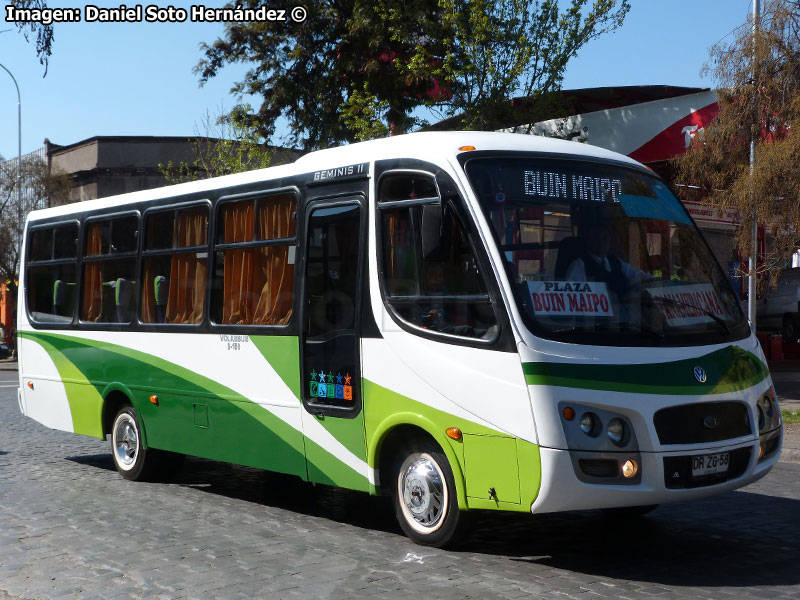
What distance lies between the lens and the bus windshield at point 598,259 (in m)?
6.76

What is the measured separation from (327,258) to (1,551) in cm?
316

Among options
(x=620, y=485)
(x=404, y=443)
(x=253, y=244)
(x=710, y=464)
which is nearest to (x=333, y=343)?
(x=404, y=443)

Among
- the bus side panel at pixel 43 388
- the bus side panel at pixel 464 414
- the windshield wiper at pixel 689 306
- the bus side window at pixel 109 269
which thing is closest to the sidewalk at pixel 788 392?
the windshield wiper at pixel 689 306

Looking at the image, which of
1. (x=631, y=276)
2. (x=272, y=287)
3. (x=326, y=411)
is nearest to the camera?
(x=631, y=276)

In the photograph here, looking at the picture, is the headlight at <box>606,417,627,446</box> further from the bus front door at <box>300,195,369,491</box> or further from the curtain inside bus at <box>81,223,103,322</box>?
the curtain inside bus at <box>81,223,103,322</box>

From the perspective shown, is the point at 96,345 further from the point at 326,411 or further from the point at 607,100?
the point at 607,100

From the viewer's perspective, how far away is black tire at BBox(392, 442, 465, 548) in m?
7.09

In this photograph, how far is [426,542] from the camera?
7297 millimetres

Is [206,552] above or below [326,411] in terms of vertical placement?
below

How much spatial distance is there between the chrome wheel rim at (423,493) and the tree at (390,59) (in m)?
13.1

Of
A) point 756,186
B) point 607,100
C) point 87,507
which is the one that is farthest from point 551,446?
point 607,100

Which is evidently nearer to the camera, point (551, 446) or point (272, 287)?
point (551, 446)

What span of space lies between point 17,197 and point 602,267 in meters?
39.8

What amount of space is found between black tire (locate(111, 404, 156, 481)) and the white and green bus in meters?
0.88
